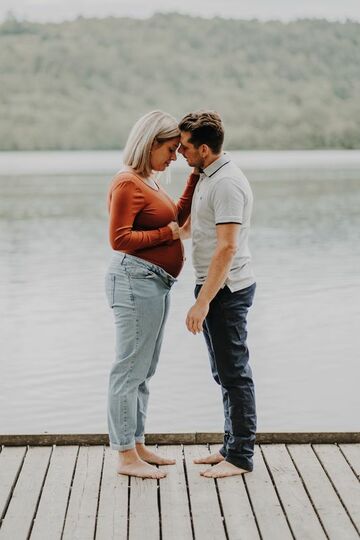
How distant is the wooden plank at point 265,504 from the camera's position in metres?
2.92

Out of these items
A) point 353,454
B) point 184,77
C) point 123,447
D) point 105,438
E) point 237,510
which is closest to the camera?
point 237,510

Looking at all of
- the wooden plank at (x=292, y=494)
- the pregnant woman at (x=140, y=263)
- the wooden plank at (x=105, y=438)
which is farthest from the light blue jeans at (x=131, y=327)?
the wooden plank at (x=292, y=494)

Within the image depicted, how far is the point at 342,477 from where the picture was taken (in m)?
3.31

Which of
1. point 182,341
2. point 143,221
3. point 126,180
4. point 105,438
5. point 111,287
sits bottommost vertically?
point 182,341

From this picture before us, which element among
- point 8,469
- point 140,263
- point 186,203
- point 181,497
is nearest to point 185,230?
point 186,203

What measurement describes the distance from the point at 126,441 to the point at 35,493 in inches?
14.4

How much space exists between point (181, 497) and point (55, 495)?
1.32ft

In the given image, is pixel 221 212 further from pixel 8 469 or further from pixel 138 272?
pixel 8 469

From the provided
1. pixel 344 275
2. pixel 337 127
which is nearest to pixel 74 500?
pixel 344 275

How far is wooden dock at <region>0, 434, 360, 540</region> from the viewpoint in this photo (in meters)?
2.94

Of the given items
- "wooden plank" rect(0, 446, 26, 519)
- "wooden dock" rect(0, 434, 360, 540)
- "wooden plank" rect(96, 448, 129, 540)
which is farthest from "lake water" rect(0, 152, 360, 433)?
"wooden plank" rect(96, 448, 129, 540)

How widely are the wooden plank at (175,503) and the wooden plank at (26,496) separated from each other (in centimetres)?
40

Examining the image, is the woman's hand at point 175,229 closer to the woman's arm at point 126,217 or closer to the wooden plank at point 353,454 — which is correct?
the woman's arm at point 126,217

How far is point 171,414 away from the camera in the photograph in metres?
5.57
